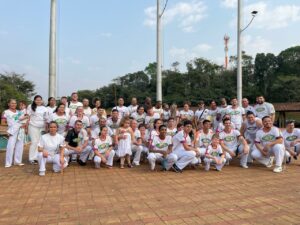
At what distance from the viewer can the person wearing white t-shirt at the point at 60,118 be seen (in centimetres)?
798

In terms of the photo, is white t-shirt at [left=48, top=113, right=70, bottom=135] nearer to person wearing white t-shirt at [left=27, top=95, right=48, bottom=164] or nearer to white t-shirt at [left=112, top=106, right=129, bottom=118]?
person wearing white t-shirt at [left=27, top=95, right=48, bottom=164]

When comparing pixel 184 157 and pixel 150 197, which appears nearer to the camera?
pixel 150 197

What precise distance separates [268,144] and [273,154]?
11.4 inches

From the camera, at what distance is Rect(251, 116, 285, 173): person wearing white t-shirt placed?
23.9 ft

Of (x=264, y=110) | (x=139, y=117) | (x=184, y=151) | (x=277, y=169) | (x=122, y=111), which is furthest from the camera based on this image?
(x=122, y=111)

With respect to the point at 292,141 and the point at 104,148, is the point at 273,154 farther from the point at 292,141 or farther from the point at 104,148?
the point at 104,148

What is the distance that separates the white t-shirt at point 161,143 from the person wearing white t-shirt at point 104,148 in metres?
1.04

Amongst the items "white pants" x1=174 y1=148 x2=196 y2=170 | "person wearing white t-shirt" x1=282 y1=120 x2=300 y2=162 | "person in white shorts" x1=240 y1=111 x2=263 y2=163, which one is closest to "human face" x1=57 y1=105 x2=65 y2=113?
"white pants" x1=174 y1=148 x2=196 y2=170

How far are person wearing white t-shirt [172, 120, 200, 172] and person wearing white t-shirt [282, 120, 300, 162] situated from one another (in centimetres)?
258

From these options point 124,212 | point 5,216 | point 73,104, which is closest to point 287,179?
point 124,212

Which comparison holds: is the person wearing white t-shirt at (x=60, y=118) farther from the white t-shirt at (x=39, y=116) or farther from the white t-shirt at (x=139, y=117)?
the white t-shirt at (x=139, y=117)

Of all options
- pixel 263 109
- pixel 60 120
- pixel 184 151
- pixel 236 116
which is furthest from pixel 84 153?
pixel 263 109

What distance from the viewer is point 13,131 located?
26.4ft

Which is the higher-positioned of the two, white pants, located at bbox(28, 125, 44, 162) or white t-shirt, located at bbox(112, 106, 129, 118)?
white t-shirt, located at bbox(112, 106, 129, 118)
